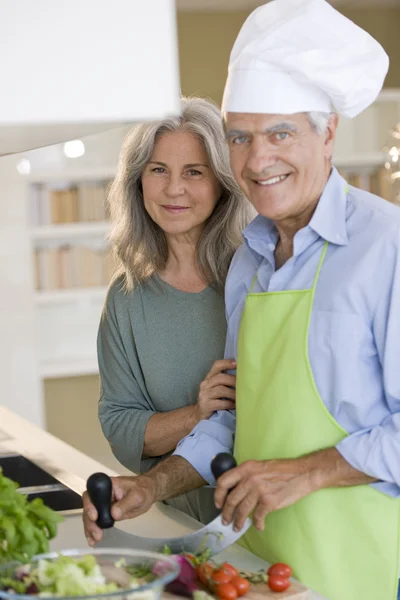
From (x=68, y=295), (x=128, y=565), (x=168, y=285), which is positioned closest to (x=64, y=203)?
(x=68, y=295)

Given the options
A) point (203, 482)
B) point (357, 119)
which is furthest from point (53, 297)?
point (203, 482)

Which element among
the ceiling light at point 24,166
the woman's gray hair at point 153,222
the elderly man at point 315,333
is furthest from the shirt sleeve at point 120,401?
the ceiling light at point 24,166

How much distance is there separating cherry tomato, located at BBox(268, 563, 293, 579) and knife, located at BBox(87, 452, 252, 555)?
0.24 ft

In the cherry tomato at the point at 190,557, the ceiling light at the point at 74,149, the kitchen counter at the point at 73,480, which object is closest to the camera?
the cherry tomato at the point at 190,557

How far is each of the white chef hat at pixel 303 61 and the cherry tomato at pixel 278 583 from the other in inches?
29.1

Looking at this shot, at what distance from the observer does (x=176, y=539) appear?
1.52 m

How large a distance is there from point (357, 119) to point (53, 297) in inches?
95.3

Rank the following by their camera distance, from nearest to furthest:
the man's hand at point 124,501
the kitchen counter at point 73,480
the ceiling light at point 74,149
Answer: the man's hand at point 124,501
the kitchen counter at point 73,480
the ceiling light at point 74,149

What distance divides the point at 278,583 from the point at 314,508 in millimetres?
141

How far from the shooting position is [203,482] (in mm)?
1737

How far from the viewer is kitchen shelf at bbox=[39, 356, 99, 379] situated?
5.89m

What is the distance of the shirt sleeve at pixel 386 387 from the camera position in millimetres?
1389

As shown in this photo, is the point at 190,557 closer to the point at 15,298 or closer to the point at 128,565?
the point at 128,565

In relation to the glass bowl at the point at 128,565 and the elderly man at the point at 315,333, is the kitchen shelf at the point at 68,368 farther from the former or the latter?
the glass bowl at the point at 128,565
